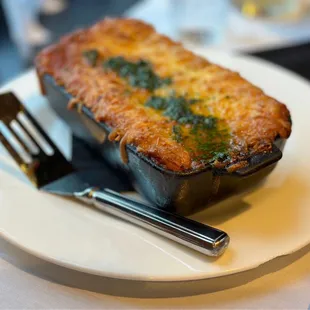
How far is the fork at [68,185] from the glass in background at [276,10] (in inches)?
37.8

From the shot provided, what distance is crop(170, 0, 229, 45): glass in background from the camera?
1557mm

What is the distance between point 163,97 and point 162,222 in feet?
0.94

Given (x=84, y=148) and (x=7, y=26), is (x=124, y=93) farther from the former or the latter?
(x=7, y=26)

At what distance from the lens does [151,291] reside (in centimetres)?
70

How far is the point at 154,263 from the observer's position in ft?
2.30

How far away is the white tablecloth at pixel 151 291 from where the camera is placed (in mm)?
698

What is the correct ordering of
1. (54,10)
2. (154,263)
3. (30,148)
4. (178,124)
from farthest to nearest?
1. (54,10)
2. (30,148)
3. (178,124)
4. (154,263)

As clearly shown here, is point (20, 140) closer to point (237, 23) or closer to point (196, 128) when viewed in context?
point (196, 128)

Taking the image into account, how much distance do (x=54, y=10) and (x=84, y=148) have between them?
1.81 metres

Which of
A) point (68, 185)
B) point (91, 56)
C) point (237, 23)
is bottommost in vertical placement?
point (237, 23)

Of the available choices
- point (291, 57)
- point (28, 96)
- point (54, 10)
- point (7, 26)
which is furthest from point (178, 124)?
point (7, 26)

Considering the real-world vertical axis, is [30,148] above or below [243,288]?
above

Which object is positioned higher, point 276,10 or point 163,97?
point 163,97

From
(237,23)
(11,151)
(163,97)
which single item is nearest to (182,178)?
(163,97)
